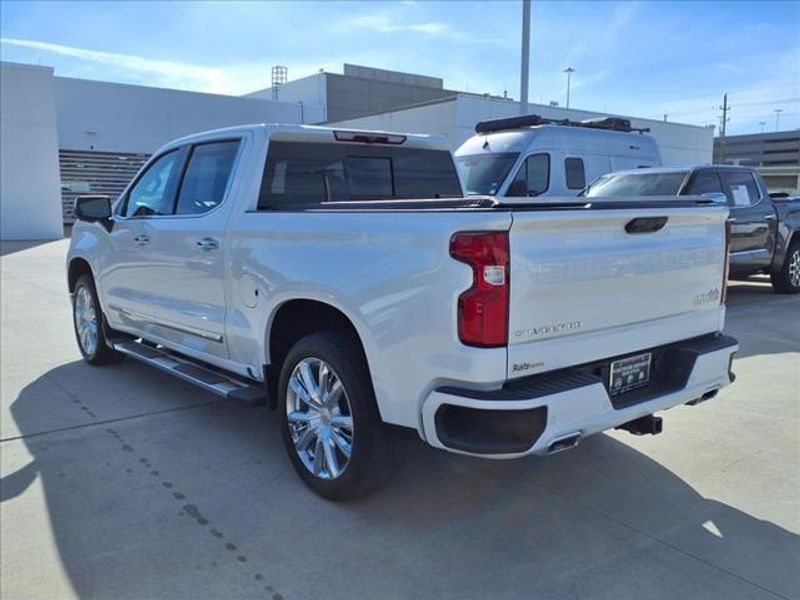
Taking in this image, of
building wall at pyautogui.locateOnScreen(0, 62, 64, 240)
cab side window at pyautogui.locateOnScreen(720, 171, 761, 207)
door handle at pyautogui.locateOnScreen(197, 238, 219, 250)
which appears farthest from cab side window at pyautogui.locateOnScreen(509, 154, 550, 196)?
building wall at pyautogui.locateOnScreen(0, 62, 64, 240)

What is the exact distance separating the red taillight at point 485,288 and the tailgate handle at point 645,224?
820 millimetres

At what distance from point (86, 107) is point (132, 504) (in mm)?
30776

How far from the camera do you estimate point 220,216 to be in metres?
4.39

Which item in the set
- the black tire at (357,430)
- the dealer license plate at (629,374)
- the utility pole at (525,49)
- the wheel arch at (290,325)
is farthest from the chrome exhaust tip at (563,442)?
the utility pole at (525,49)

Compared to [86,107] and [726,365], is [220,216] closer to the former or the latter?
[726,365]

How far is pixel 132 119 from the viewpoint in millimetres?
31344

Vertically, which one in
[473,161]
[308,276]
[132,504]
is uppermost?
[473,161]

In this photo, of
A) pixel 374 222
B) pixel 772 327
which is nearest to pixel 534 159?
pixel 772 327

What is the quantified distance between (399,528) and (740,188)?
8.88 m

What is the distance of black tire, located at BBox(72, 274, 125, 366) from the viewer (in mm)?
6371

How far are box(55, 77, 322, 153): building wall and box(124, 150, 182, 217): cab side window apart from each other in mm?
27528

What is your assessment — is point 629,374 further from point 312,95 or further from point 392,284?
point 312,95

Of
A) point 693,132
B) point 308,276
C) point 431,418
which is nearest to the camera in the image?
point 431,418

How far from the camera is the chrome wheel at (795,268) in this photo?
35.3 ft
